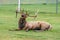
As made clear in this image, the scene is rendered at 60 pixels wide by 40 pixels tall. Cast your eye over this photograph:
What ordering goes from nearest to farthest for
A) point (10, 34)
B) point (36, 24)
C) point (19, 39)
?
point (19, 39)
point (10, 34)
point (36, 24)

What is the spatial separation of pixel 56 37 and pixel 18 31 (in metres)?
1.92

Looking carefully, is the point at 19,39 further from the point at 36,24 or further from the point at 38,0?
the point at 38,0

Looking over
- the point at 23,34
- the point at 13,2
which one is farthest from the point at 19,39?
the point at 13,2

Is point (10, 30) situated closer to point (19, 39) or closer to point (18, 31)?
point (18, 31)

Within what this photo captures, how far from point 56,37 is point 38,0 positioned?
24244mm

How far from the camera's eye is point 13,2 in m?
32.0

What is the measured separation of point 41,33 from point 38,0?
23348 mm

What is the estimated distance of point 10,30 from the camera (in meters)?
11.3

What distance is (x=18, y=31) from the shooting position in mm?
11219

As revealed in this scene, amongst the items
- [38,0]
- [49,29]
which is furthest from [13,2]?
[49,29]

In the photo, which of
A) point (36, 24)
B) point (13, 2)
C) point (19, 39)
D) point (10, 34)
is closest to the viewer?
point (19, 39)

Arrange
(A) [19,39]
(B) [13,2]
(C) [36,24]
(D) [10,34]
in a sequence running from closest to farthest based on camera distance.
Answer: (A) [19,39], (D) [10,34], (C) [36,24], (B) [13,2]

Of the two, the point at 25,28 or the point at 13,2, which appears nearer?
the point at 25,28

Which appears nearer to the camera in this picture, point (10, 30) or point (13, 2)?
point (10, 30)
